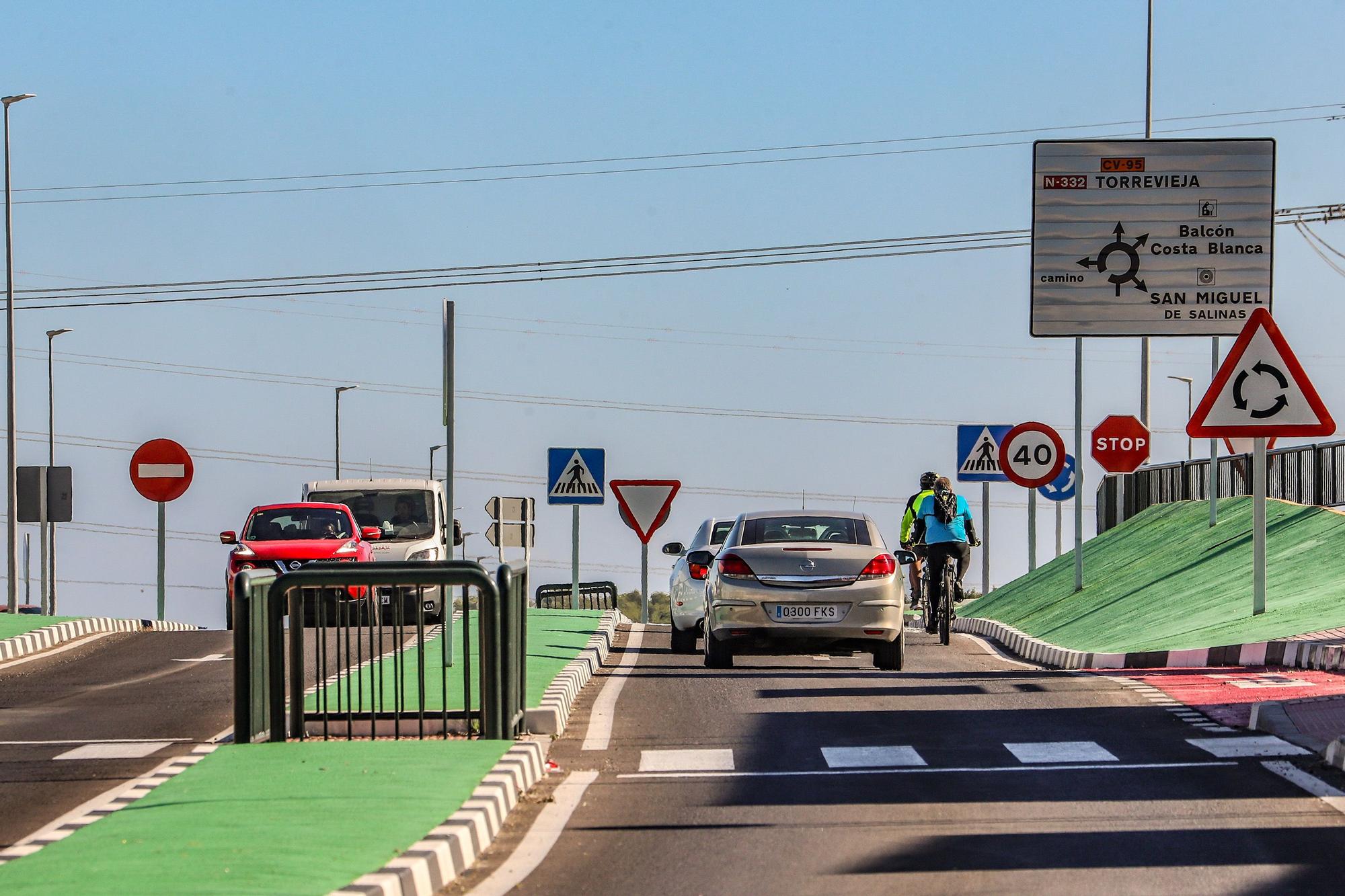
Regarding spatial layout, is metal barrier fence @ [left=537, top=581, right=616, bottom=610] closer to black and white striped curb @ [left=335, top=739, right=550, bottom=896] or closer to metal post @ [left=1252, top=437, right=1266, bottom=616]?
metal post @ [left=1252, top=437, right=1266, bottom=616]

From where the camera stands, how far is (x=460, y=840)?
8.24m

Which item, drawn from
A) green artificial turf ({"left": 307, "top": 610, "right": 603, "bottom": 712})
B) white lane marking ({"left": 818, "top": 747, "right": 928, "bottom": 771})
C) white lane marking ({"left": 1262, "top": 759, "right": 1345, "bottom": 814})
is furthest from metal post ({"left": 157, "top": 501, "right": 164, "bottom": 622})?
white lane marking ({"left": 1262, "top": 759, "right": 1345, "bottom": 814})

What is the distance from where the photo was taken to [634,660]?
20.1m

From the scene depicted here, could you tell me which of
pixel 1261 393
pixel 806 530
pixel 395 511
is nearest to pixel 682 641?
pixel 806 530

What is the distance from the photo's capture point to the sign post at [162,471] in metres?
26.5

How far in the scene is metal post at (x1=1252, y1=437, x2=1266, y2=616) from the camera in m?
18.2

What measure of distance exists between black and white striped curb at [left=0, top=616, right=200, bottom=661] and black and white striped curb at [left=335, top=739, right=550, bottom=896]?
42.8ft

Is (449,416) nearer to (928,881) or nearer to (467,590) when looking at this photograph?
(467,590)

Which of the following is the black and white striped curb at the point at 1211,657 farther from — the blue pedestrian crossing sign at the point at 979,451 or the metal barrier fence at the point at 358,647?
the blue pedestrian crossing sign at the point at 979,451

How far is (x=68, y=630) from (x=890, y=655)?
1169cm

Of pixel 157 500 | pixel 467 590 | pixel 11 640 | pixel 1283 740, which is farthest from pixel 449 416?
pixel 157 500

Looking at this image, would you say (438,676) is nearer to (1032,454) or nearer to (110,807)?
(110,807)

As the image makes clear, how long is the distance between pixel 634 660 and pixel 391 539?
10046 mm

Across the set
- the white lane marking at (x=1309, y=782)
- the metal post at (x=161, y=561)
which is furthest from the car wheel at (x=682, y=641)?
the white lane marking at (x=1309, y=782)
